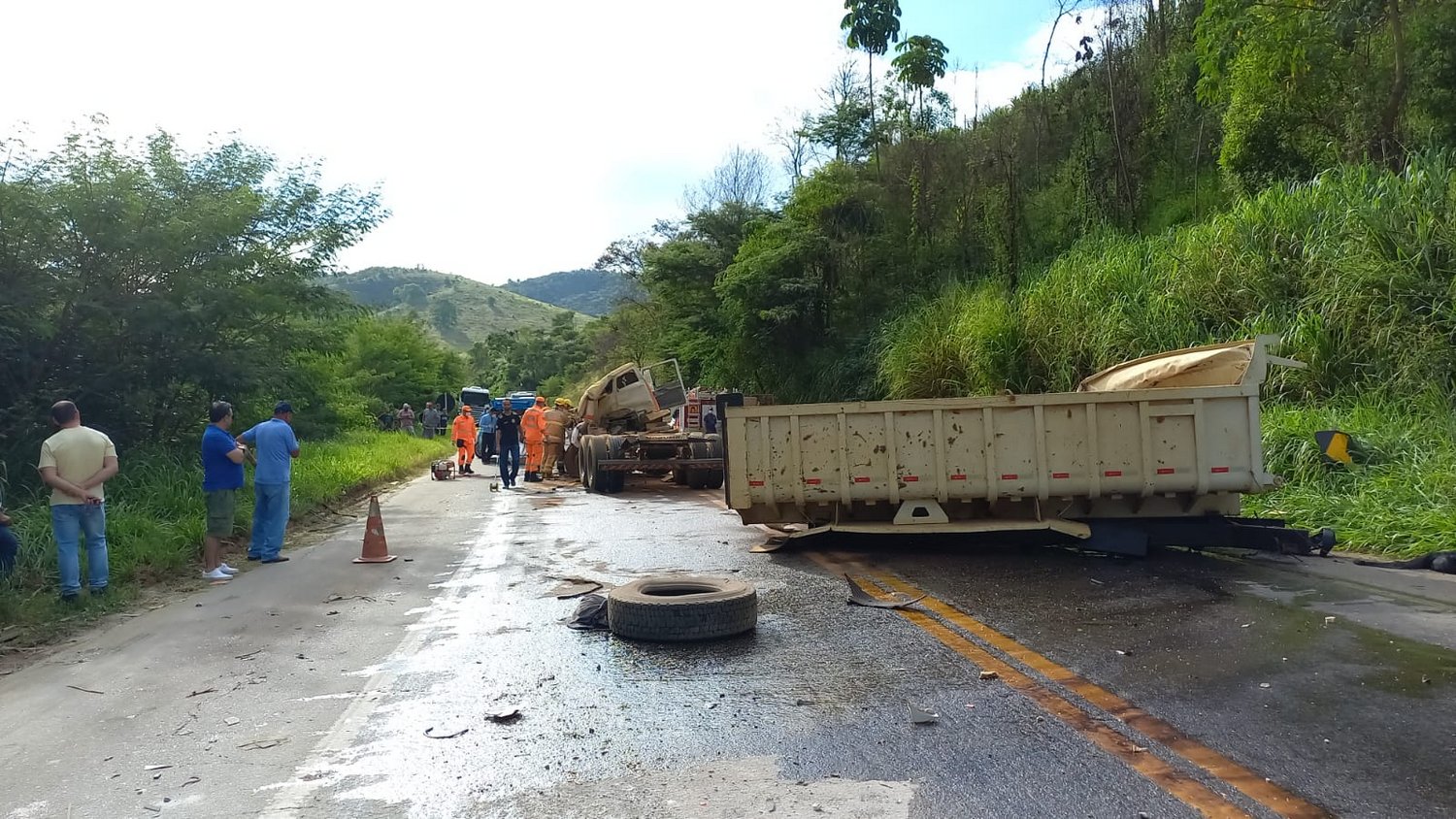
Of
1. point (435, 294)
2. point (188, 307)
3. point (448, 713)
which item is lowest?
point (448, 713)

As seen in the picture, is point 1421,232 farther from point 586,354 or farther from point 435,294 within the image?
point 435,294

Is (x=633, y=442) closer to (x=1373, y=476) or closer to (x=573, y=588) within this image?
(x=573, y=588)

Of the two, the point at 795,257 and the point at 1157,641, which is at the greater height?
the point at 795,257

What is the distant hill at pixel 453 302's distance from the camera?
149500 mm

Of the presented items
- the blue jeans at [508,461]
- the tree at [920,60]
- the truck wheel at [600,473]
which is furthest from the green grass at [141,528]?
the tree at [920,60]

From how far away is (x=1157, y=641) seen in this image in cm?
578

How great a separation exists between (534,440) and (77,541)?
514 inches

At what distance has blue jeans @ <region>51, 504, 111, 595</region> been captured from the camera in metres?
8.02

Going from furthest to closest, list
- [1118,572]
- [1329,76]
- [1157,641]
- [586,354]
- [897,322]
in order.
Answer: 1. [586,354]
2. [897,322]
3. [1329,76]
4. [1118,572]
5. [1157,641]

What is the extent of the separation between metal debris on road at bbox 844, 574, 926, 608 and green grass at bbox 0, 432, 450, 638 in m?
5.87

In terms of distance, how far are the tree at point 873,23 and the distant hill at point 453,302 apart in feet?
375

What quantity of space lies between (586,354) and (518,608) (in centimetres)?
6652

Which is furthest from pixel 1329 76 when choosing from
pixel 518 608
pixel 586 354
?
pixel 586 354

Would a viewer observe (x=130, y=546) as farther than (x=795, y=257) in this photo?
No
